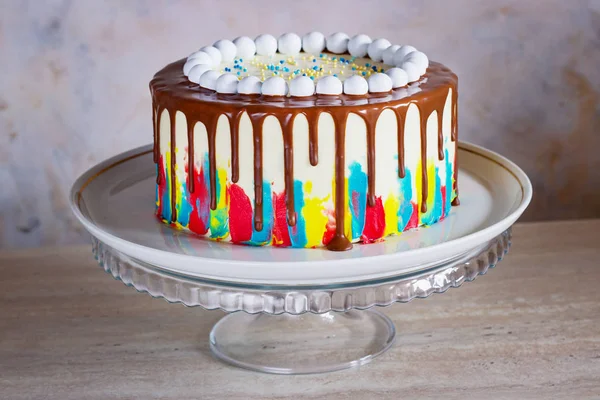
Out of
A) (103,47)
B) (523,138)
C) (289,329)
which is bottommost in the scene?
(289,329)

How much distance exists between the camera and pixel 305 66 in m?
1.43

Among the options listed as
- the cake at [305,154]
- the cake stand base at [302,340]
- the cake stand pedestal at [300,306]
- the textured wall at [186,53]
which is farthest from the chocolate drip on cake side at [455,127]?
the textured wall at [186,53]

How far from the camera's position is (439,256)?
1.12 metres

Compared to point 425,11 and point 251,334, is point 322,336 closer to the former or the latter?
point 251,334

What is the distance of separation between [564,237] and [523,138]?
0.92 feet

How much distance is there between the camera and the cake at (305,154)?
1.19 meters

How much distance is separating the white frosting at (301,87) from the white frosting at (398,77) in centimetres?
13

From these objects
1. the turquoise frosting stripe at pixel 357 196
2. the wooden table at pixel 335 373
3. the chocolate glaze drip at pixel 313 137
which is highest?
the chocolate glaze drip at pixel 313 137

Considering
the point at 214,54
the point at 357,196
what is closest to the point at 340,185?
the point at 357,196

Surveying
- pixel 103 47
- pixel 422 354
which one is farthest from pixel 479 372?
pixel 103 47

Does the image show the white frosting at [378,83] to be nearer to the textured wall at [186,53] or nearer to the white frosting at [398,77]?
the white frosting at [398,77]

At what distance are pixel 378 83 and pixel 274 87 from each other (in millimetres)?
148

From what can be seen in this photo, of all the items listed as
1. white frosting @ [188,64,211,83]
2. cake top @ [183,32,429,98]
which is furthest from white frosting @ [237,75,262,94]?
white frosting @ [188,64,211,83]

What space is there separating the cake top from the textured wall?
0.36 meters
